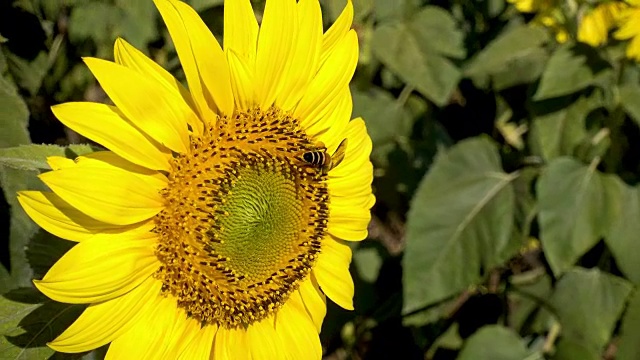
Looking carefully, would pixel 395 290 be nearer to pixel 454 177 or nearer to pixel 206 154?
pixel 454 177

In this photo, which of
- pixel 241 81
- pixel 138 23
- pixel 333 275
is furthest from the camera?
pixel 138 23

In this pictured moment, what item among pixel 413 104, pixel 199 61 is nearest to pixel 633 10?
pixel 413 104

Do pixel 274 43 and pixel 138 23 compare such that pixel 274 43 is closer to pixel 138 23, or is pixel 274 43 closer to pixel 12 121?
pixel 12 121

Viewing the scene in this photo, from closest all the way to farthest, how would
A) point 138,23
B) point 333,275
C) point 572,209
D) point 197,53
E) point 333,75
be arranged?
point 197,53
point 333,75
point 333,275
point 138,23
point 572,209

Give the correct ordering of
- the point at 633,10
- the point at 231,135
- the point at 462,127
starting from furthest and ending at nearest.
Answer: the point at 462,127
the point at 633,10
the point at 231,135

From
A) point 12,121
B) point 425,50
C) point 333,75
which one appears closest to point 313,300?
point 333,75

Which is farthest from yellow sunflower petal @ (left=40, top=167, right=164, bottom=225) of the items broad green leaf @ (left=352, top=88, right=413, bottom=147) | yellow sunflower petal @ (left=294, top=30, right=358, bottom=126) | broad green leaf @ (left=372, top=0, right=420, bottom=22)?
broad green leaf @ (left=372, top=0, right=420, bottom=22)

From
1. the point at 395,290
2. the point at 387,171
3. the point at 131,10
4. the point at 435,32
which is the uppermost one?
the point at 131,10
